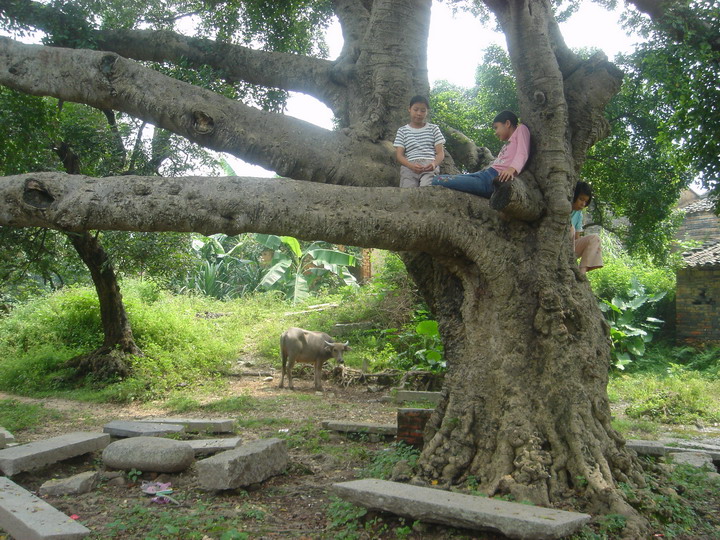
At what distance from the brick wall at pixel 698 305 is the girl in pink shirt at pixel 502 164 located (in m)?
12.8

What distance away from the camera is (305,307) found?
18578 millimetres

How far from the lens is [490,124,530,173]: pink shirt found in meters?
5.59

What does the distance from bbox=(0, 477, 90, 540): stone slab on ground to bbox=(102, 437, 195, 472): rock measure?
117cm

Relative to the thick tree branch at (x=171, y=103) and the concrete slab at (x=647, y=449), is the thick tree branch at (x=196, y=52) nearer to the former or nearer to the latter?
the thick tree branch at (x=171, y=103)

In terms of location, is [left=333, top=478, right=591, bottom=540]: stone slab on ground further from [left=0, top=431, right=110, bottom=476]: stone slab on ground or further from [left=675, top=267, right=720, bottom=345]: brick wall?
[left=675, top=267, right=720, bottom=345]: brick wall

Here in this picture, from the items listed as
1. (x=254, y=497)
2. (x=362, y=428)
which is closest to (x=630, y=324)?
(x=362, y=428)

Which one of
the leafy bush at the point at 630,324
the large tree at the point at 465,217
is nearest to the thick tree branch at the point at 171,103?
the large tree at the point at 465,217

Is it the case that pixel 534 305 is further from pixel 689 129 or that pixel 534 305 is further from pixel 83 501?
pixel 83 501

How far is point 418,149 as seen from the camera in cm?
598

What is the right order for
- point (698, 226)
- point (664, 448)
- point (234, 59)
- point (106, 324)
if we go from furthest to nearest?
1. point (698, 226)
2. point (106, 324)
3. point (234, 59)
4. point (664, 448)

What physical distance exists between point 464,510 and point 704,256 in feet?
49.4

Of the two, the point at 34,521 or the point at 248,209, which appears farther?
the point at 248,209

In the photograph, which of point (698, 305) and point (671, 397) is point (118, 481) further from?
point (698, 305)

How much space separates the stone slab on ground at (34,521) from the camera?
413cm
